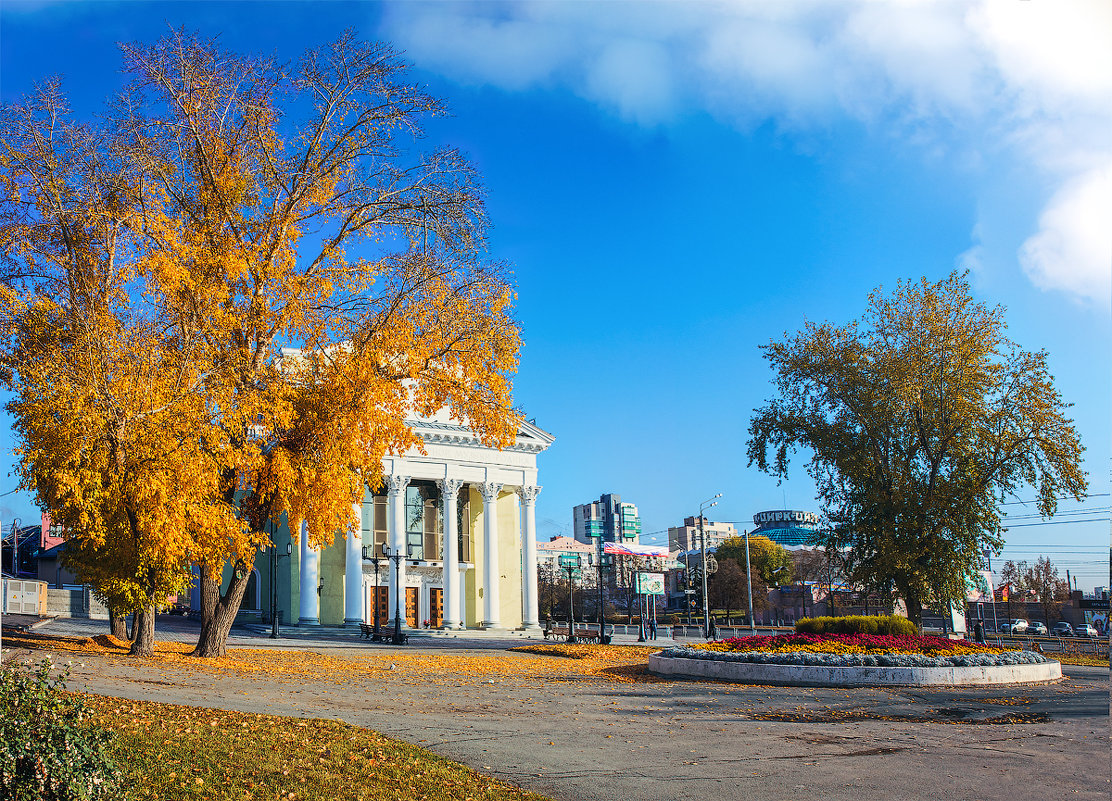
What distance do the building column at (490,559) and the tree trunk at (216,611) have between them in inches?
1071

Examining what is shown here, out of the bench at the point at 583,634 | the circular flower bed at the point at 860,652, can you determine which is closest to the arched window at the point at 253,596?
the bench at the point at 583,634

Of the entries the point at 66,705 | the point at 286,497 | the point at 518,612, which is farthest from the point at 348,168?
the point at 518,612

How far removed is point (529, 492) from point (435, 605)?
887 centimetres

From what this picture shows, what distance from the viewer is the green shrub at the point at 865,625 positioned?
857 inches

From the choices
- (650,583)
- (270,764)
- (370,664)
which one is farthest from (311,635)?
(270,764)

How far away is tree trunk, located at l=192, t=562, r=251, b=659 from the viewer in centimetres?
2156

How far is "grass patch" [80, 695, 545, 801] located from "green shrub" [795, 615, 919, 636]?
15.2m

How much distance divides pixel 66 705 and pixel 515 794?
3891 mm

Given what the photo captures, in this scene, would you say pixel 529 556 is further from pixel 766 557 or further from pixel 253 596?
pixel 766 557

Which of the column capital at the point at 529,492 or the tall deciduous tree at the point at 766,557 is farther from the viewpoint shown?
the tall deciduous tree at the point at 766,557

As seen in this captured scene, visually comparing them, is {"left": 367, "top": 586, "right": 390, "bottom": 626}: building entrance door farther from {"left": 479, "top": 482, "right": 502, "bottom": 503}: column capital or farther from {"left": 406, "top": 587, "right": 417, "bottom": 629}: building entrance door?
{"left": 479, "top": 482, "right": 502, "bottom": 503}: column capital

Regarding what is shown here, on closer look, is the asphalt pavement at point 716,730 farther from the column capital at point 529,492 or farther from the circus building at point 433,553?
the column capital at point 529,492

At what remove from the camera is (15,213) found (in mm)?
19594

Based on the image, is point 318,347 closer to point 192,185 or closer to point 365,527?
point 192,185
